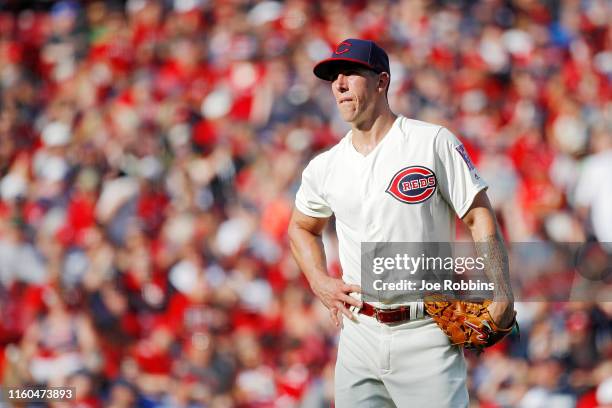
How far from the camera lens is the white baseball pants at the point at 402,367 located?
3197mm

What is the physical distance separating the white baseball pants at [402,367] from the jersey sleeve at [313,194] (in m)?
0.50

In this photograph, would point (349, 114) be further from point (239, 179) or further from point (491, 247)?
point (239, 179)

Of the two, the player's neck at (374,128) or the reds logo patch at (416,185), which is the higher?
the player's neck at (374,128)

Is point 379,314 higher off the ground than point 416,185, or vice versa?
point 416,185

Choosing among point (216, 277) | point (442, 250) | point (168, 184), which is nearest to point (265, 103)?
point (168, 184)

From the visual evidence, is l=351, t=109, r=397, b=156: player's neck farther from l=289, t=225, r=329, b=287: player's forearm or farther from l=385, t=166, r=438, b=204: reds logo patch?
l=289, t=225, r=329, b=287: player's forearm

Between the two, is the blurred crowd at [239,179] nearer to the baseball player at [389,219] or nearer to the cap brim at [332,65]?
the baseball player at [389,219]

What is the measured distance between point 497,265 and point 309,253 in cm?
87

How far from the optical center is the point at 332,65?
339 centimetres

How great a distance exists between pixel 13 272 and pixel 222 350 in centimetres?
226

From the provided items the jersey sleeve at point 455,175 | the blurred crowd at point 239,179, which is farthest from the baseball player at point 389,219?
the blurred crowd at point 239,179

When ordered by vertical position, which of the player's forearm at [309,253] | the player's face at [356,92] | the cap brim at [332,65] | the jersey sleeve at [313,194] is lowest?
the player's forearm at [309,253]

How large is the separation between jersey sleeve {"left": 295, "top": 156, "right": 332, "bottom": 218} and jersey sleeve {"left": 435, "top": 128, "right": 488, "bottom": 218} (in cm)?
Result: 54

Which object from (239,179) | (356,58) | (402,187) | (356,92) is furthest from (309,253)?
(239,179)
